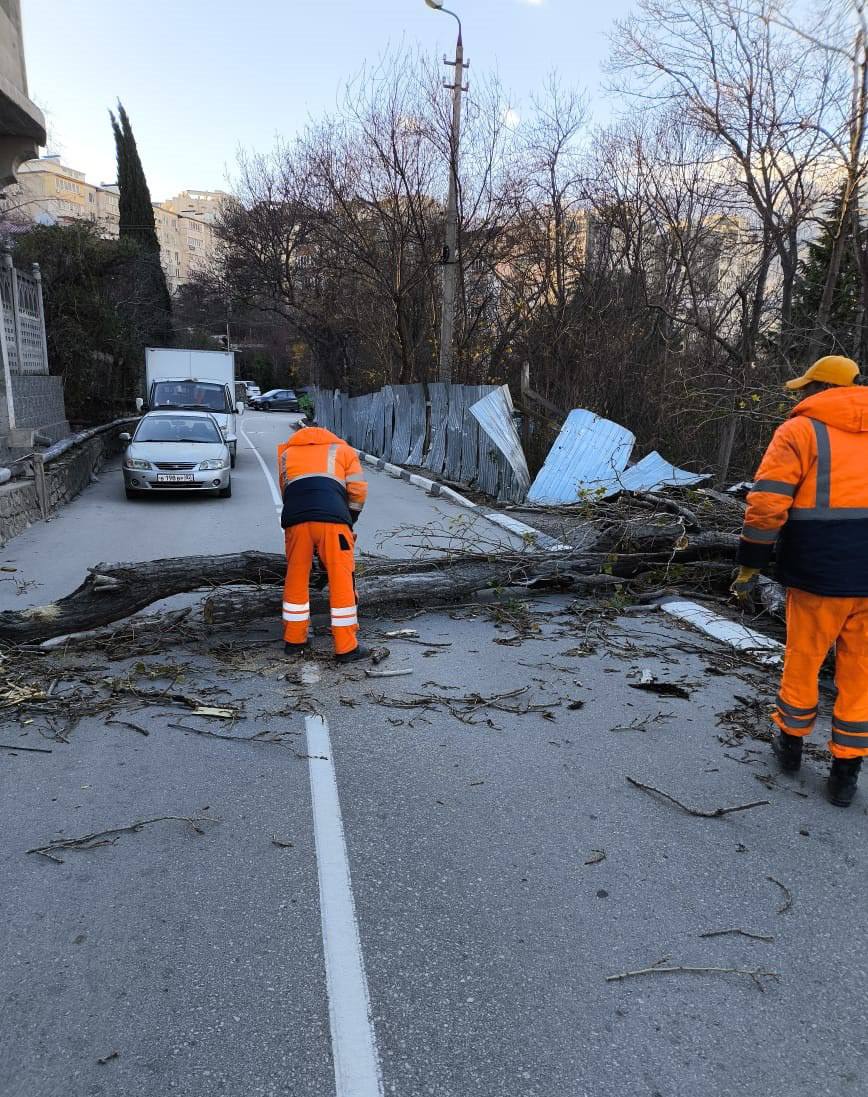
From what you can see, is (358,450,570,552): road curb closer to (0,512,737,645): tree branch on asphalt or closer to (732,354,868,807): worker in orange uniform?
(0,512,737,645): tree branch on asphalt

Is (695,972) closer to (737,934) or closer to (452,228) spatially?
(737,934)

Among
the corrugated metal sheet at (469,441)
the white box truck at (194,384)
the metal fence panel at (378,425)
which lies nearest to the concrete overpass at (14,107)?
the white box truck at (194,384)

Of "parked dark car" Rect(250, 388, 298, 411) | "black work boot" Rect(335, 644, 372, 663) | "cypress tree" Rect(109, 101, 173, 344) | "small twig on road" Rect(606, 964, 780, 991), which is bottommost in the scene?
"parked dark car" Rect(250, 388, 298, 411)

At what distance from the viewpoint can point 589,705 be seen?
4832mm

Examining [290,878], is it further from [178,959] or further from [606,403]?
[606,403]

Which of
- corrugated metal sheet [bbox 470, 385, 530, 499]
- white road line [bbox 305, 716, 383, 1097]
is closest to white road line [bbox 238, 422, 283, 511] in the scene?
corrugated metal sheet [bbox 470, 385, 530, 499]

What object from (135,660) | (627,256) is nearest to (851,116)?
(627,256)

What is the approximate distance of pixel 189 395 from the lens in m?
19.3

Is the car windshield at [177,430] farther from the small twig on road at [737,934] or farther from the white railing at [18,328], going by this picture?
the small twig on road at [737,934]

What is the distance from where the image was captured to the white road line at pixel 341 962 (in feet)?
7.04

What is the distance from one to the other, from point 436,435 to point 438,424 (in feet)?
0.88

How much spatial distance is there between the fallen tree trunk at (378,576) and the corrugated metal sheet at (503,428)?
6338 millimetres

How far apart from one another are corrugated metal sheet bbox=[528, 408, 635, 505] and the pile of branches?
3.85m

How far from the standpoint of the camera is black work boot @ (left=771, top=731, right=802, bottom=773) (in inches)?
152
